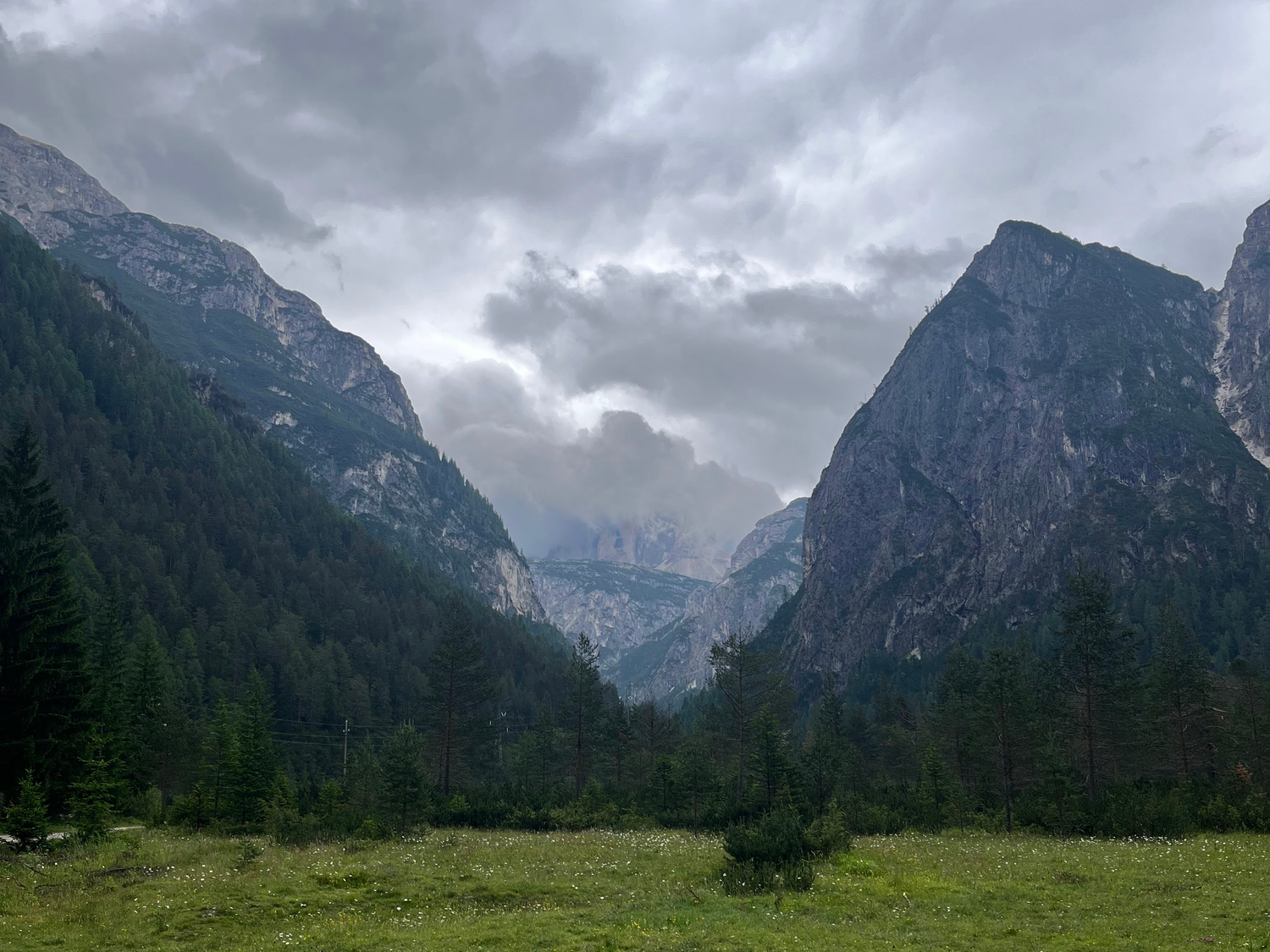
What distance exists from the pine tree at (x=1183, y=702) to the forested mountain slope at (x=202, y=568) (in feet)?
208

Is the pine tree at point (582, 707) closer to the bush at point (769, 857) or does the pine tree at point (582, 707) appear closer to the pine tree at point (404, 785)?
the pine tree at point (404, 785)

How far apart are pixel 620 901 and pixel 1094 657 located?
4456cm

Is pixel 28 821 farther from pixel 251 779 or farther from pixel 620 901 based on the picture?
pixel 620 901

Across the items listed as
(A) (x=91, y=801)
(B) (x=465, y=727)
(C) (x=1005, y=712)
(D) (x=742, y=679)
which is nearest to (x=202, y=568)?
(B) (x=465, y=727)

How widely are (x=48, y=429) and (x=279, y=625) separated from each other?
236 feet

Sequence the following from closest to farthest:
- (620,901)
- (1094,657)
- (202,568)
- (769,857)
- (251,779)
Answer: (620,901) < (769,857) < (251,779) < (1094,657) < (202,568)

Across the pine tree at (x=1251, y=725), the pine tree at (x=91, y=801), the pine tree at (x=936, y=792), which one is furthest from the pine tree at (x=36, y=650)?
the pine tree at (x=1251, y=725)

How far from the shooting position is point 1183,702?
6100cm

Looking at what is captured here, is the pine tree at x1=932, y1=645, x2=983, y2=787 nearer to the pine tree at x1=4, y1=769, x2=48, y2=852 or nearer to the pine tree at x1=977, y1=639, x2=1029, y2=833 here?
the pine tree at x1=977, y1=639, x2=1029, y2=833

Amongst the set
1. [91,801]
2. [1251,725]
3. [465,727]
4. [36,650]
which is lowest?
[465,727]

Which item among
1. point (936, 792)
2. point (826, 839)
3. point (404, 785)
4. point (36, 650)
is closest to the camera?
point (826, 839)

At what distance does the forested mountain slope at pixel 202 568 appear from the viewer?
396 ft

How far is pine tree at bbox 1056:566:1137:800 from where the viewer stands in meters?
54.7

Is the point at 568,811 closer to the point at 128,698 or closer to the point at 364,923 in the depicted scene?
the point at 364,923
